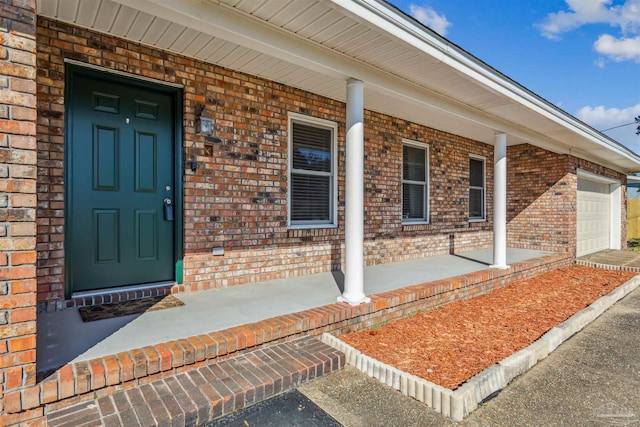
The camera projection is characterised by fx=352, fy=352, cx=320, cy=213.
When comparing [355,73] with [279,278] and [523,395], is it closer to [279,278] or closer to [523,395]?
[279,278]

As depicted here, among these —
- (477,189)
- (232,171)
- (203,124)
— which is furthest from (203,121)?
(477,189)

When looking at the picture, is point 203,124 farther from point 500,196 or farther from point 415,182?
point 500,196

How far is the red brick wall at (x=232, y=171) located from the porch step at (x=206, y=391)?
1.56 metres

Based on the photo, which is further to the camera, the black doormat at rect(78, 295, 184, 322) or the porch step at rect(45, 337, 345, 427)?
the black doormat at rect(78, 295, 184, 322)

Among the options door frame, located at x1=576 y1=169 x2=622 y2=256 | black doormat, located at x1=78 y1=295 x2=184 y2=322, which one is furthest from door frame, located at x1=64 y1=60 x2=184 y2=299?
door frame, located at x1=576 y1=169 x2=622 y2=256

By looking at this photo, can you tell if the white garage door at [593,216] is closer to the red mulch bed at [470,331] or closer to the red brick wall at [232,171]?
the red mulch bed at [470,331]

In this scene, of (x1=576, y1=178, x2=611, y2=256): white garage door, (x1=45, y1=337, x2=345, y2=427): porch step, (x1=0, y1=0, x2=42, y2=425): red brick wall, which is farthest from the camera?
(x1=576, y1=178, x2=611, y2=256): white garage door

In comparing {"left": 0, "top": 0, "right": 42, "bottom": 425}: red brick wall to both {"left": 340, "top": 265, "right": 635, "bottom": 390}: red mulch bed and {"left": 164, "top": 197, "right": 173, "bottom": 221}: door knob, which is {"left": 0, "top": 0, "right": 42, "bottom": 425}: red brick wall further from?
{"left": 340, "top": 265, "right": 635, "bottom": 390}: red mulch bed

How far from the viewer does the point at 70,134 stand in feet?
10.2

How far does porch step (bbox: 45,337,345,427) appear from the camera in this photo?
1.83 meters

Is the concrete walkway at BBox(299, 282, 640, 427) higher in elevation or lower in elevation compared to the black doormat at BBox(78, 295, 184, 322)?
lower

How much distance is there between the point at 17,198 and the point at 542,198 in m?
9.03

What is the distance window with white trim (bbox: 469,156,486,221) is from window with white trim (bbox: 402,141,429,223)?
5.91 feet

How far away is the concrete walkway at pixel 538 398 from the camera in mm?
2113
